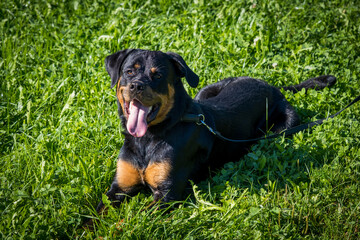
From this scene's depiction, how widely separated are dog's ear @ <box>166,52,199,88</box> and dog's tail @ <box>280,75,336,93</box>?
2.14 metres

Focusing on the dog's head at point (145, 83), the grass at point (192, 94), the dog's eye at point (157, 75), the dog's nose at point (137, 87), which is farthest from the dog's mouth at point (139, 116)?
the grass at point (192, 94)

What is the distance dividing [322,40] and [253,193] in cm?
366

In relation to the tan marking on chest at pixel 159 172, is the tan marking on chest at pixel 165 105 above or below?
above

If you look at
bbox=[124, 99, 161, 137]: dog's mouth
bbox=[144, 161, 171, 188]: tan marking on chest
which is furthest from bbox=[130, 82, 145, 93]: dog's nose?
bbox=[144, 161, 171, 188]: tan marking on chest

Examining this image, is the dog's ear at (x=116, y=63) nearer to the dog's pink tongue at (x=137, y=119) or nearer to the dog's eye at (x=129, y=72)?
the dog's eye at (x=129, y=72)

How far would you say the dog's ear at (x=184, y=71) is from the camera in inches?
157

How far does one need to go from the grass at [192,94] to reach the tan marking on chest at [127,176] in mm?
179

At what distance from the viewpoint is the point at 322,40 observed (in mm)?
6605

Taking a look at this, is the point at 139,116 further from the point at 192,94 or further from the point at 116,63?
the point at 192,94

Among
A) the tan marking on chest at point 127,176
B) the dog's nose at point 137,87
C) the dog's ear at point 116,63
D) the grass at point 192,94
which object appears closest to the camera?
the grass at point 192,94

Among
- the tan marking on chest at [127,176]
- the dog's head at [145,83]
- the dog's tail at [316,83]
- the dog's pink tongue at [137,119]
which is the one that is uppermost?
the dog's head at [145,83]

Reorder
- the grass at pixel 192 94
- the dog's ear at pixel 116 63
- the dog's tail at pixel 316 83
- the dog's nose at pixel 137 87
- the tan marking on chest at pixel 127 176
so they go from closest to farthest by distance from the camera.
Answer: the grass at pixel 192 94
the dog's nose at pixel 137 87
the tan marking on chest at pixel 127 176
the dog's ear at pixel 116 63
the dog's tail at pixel 316 83

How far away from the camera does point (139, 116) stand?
3.85 meters

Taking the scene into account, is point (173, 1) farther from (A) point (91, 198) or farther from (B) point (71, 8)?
(A) point (91, 198)
